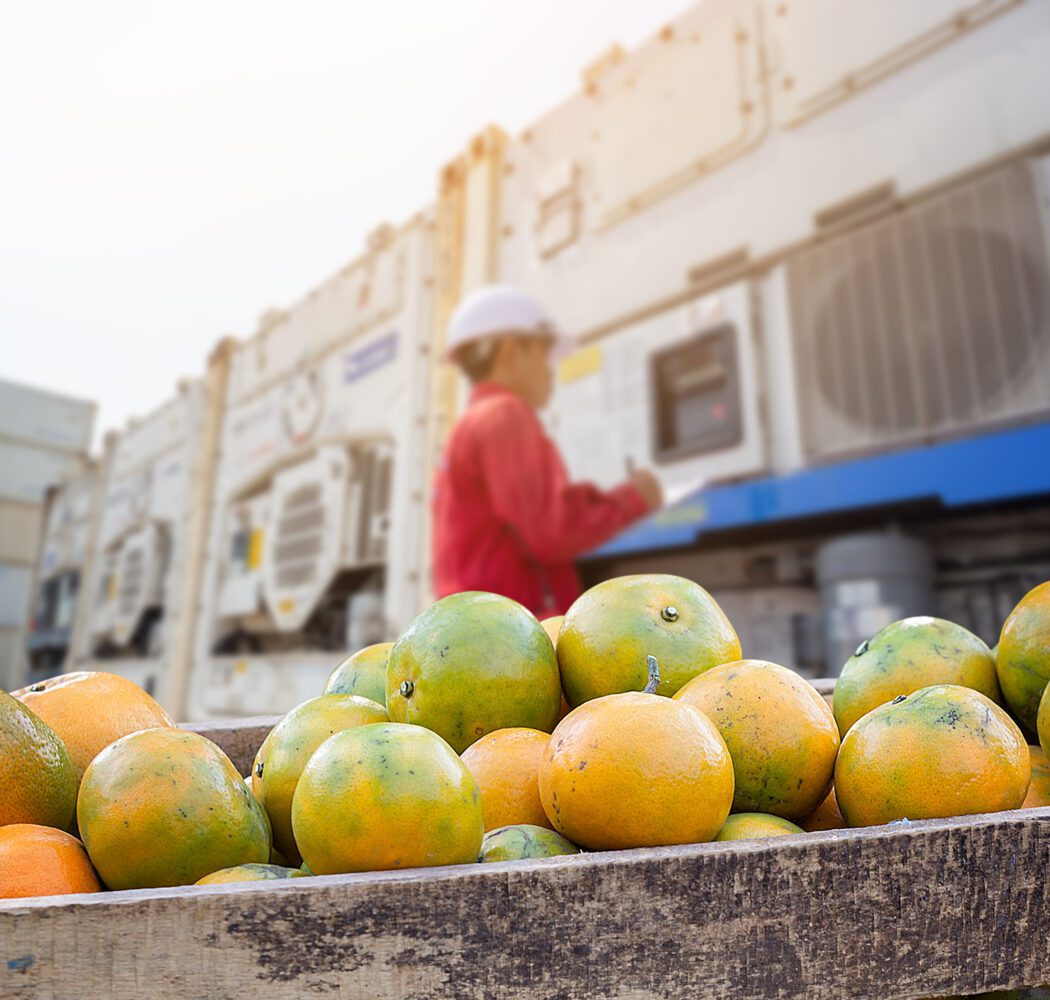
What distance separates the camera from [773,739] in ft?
2.69

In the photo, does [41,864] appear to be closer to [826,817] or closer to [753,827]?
[753,827]

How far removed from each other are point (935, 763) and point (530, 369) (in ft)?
8.83

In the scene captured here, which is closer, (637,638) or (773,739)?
(773,739)

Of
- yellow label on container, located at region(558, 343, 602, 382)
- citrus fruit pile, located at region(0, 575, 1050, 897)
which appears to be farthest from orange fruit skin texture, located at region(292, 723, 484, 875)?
yellow label on container, located at region(558, 343, 602, 382)

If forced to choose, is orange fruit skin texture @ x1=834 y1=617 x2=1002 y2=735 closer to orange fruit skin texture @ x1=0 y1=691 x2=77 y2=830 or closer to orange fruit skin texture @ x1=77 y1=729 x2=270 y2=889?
orange fruit skin texture @ x1=77 y1=729 x2=270 y2=889

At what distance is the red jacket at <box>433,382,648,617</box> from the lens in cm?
269

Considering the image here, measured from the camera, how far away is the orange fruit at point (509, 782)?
812 mm

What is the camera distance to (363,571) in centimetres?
585

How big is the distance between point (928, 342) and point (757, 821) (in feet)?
8.71

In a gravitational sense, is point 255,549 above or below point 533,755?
above

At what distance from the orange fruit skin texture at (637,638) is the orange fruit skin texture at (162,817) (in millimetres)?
385

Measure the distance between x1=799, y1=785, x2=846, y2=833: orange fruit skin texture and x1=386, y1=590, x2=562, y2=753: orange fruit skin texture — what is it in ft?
0.94

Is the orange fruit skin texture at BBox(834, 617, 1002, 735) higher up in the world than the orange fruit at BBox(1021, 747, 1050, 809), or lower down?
higher up

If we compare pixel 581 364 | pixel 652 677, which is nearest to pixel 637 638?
pixel 652 677
